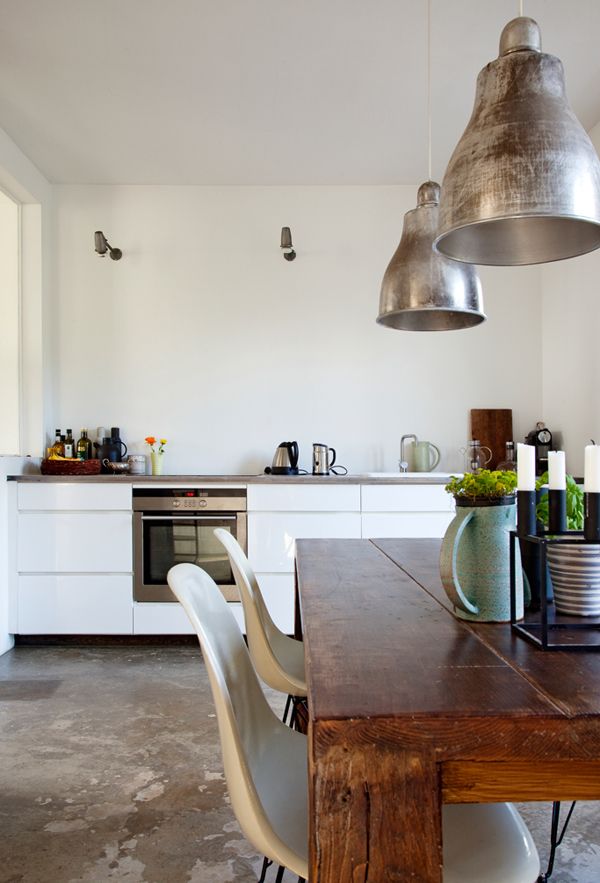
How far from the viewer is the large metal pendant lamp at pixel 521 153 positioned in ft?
3.93

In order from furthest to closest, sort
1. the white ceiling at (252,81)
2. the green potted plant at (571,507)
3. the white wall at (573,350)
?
the white wall at (573,350) < the white ceiling at (252,81) < the green potted plant at (571,507)

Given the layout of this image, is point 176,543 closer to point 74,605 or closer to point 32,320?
point 74,605

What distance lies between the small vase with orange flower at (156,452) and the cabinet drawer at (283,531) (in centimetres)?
83

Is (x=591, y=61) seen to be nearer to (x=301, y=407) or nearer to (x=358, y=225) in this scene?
(x=358, y=225)

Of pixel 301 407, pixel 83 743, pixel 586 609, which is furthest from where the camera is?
pixel 301 407

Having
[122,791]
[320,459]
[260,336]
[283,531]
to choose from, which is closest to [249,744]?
[122,791]

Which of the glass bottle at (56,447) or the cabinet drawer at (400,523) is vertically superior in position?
the glass bottle at (56,447)

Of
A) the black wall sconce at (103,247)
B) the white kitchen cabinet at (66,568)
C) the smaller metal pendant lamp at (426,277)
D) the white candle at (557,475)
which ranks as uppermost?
the black wall sconce at (103,247)

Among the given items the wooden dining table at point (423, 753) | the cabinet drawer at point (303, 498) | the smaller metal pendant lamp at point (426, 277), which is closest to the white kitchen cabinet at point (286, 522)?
the cabinet drawer at point (303, 498)

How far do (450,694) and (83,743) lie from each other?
7.15 feet

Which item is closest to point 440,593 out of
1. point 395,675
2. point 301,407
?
point 395,675

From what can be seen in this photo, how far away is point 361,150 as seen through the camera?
13.7ft

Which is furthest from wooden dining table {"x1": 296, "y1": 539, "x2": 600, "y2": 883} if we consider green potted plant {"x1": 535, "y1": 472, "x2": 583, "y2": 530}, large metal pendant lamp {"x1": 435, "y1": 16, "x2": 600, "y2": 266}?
large metal pendant lamp {"x1": 435, "y1": 16, "x2": 600, "y2": 266}

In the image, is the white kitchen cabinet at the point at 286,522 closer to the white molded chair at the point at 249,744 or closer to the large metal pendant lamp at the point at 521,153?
the white molded chair at the point at 249,744
